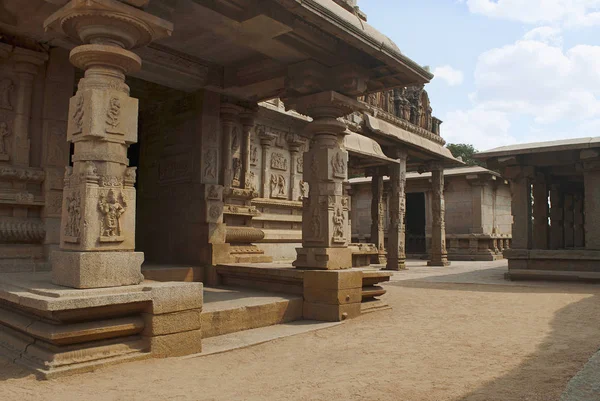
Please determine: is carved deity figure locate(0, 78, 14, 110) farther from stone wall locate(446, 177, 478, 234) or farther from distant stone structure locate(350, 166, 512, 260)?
stone wall locate(446, 177, 478, 234)

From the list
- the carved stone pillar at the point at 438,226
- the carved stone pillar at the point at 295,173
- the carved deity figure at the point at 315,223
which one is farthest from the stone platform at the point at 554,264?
the carved deity figure at the point at 315,223

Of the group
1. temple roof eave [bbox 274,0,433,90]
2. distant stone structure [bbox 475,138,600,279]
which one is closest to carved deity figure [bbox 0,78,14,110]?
temple roof eave [bbox 274,0,433,90]

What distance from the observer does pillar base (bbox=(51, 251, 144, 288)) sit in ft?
13.5

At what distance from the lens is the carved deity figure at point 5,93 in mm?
6000

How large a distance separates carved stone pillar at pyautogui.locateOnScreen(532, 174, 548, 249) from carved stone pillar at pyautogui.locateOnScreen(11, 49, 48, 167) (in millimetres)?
13888

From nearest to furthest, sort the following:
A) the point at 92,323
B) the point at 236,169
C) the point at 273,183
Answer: the point at 92,323 → the point at 236,169 → the point at 273,183

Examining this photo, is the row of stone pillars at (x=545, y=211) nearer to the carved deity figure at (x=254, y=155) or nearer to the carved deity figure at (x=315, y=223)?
the carved deity figure at (x=254, y=155)

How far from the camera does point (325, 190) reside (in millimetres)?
6945

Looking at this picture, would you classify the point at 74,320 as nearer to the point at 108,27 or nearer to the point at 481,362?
the point at 108,27

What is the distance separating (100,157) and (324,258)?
3.48 m

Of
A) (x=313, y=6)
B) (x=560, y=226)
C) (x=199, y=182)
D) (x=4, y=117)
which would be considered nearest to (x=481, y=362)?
(x=313, y=6)

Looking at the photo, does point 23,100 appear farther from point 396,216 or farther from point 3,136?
point 396,216

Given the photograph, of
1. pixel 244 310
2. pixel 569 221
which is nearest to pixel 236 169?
pixel 244 310

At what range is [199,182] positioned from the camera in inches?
318
